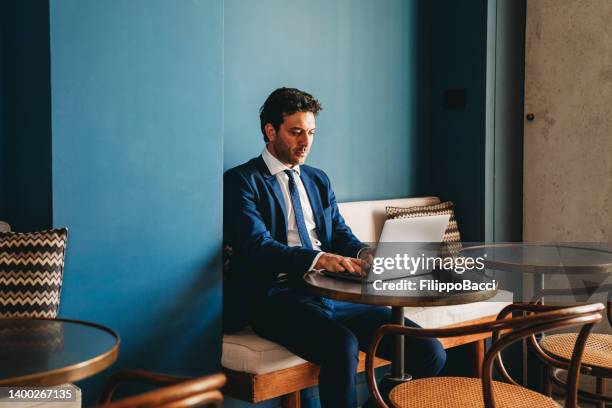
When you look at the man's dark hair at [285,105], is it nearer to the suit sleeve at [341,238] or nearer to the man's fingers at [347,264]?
the suit sleeve at [341,238]

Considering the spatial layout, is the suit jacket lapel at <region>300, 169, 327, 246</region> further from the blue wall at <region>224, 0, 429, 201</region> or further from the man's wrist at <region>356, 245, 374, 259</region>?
the blue wall at <region>224, 0, 429, 201</region>

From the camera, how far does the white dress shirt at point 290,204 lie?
3.07 metres

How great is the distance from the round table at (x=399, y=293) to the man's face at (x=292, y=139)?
59cm

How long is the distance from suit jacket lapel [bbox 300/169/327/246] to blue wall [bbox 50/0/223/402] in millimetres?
509

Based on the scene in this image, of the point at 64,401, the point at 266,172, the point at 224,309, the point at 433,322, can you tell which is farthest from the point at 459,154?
the point at 64,401

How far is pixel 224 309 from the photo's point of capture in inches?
116

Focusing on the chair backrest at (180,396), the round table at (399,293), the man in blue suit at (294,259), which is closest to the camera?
the chair backrest at (180,396)

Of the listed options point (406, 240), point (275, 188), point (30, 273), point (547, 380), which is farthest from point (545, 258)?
point (30, 273)

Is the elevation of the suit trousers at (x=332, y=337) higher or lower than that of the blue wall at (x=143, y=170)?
lower

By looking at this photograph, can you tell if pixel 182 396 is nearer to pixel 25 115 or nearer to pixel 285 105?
pixel 25 115

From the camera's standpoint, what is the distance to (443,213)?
4.15 m

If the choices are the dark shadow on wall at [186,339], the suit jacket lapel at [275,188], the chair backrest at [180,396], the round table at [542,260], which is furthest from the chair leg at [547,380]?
the chair backrest at [180,396]

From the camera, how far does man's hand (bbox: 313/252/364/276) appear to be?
8.52 ft

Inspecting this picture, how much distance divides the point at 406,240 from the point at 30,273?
1.23 m
